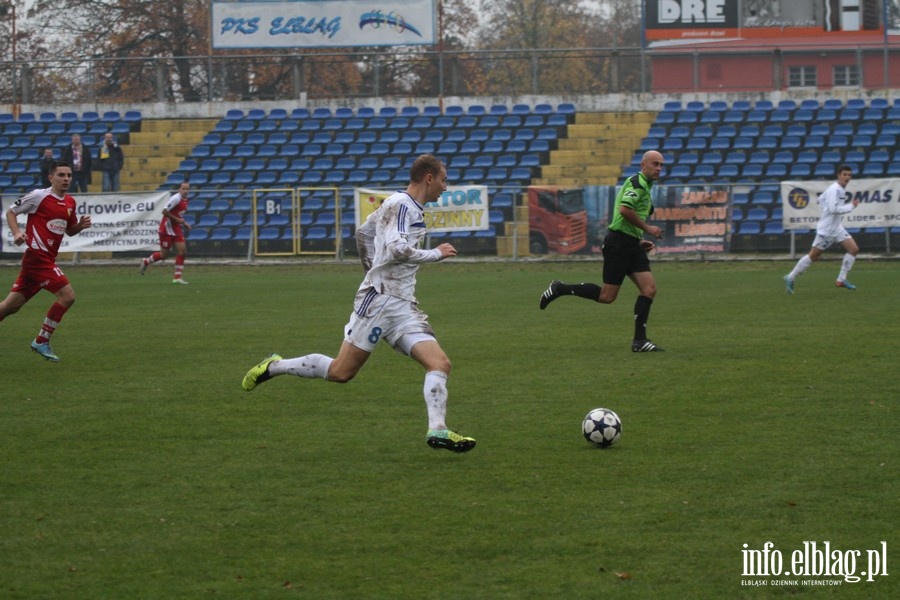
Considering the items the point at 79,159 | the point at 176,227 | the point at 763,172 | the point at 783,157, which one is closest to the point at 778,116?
the point at 783,157

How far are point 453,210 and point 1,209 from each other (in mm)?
10386

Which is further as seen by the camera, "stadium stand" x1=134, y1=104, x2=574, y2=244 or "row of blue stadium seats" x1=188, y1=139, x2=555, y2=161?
"row of blue stadium seats" x1=188, y1=139, x2=555, y2=161

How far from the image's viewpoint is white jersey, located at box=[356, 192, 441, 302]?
7.37 metres

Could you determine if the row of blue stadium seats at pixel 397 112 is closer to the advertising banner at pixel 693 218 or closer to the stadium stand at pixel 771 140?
the stadium stand at pixel 771 140

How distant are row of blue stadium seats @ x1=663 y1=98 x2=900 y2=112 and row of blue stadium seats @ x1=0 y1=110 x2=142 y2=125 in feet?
52.6

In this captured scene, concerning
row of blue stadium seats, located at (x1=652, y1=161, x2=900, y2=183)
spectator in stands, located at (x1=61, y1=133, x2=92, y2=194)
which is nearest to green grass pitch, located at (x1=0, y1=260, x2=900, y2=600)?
row of blue stadium seats, located at (x1=652, y1=161, x2=900, y2=183)

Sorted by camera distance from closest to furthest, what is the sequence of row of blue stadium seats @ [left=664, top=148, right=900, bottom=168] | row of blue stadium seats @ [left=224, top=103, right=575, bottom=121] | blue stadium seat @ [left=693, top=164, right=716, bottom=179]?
1. row of blue stadium seats @ [left=664, top=148, right=900, bottom=168]
2. blue stadium seat @ [left=693, top=164, right=716, bottom=179]
3. row of blue stadium seats @ [left=224, top=103, right=575, bottom=121]

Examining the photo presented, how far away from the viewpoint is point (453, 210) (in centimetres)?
2741

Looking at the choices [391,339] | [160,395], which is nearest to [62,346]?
[160,395]

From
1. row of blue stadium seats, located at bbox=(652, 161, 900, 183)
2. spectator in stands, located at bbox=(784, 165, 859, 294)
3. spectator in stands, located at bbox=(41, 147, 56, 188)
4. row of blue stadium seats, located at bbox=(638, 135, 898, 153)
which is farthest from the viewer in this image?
row of blue stadium seats, located at bbox=(638, 135, 898, 153)

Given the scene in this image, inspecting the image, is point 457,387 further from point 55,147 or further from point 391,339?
point 55,147

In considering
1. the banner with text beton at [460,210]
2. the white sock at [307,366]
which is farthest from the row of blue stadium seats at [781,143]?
the white sock at [307,366]

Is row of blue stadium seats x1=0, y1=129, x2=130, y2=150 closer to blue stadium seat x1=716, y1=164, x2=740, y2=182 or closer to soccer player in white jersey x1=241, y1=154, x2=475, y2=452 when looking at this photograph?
blue stadium seat x1=716, y1=164, x2=740, y2=182

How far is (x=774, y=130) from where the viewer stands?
Result: 32.4 m
